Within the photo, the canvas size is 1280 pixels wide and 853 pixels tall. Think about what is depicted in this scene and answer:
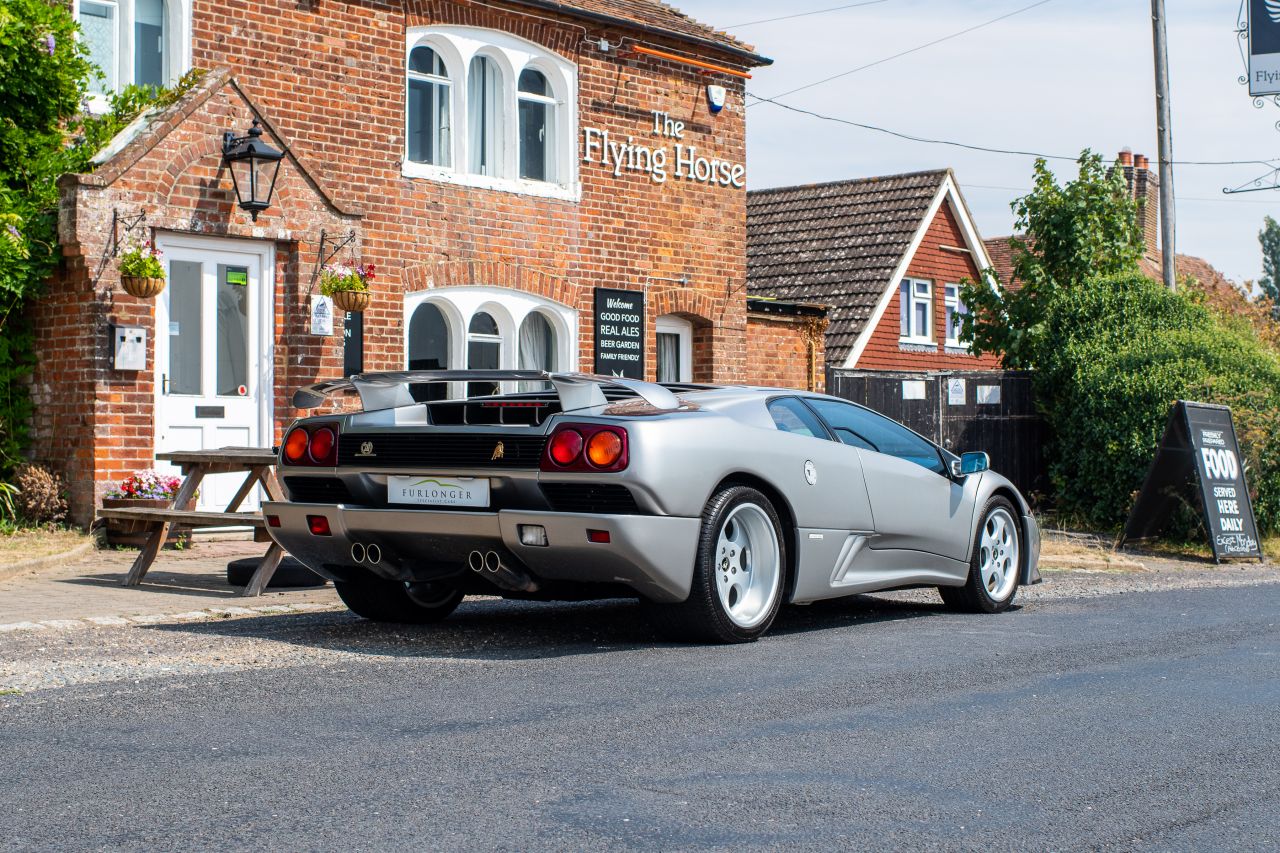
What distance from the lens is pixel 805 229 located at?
2938 centimetres

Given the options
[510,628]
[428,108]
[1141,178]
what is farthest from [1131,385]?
[1141,178]

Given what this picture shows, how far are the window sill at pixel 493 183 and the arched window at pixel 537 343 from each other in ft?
4.38

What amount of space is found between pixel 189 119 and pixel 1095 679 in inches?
368

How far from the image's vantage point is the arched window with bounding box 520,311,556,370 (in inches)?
662

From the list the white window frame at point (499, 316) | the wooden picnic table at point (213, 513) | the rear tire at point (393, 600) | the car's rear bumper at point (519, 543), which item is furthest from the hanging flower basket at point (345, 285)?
the car's rear bumper at point (519, 543)

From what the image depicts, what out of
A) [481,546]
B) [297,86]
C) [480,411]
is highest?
[297,86]

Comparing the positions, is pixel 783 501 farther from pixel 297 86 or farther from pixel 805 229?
pixel 805 229

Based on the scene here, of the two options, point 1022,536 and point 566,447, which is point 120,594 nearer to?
point 566,447

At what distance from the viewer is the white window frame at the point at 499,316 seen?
15758 mm

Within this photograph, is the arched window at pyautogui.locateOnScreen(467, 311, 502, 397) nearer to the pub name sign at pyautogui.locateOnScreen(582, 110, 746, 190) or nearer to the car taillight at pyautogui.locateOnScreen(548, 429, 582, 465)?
the pub name sign at pyautogui.locateOnScreen(582, 110, 746, 190)

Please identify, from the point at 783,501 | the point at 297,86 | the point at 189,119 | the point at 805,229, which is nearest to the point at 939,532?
the point at 783,501

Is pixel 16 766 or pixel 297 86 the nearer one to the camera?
pixel 16 766


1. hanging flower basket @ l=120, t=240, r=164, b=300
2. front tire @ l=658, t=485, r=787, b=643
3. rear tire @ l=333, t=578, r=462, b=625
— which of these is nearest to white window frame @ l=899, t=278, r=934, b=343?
hanging flower basket @ l=120, t=240, r=164, b=300

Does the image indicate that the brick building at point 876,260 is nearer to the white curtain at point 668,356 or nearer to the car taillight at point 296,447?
the white curtain at point 668,356
